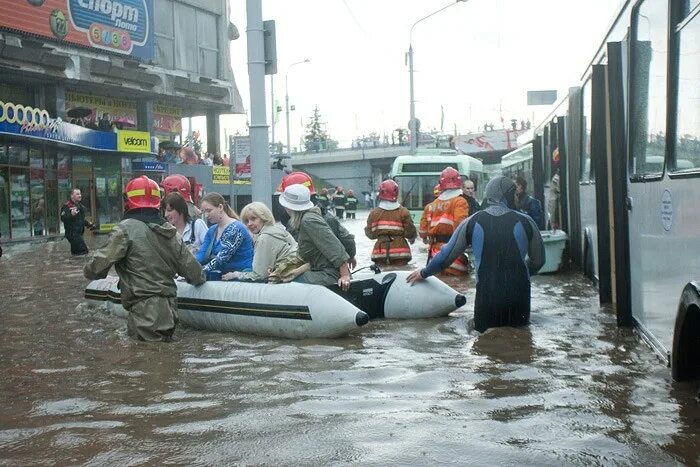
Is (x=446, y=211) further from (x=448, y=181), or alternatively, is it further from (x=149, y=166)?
(x=149, y=166)

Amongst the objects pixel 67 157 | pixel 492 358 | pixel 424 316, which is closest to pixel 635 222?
pixel 492 358

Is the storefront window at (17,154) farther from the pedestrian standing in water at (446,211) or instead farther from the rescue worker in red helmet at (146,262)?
the rescue worker in red helmet at (146,262)

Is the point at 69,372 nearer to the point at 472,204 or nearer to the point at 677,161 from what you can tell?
the point at 677,161

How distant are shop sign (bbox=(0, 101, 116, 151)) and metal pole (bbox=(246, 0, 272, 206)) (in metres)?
17.7

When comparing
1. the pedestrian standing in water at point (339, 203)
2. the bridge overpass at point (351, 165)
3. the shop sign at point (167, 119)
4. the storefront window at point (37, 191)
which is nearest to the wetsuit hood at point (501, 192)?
the storefront window at point (37, 191)

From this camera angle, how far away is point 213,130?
5078cm

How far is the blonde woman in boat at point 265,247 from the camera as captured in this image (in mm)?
9891

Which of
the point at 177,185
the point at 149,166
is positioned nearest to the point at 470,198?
the point at 177,185

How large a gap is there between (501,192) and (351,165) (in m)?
77.5

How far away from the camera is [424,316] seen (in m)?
10.3

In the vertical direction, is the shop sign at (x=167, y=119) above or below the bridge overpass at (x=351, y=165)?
above

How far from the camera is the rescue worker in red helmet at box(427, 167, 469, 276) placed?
1419cm

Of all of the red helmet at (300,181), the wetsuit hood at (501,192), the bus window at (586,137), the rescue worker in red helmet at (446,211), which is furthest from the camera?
the rescue worker in red helmet at (446,211)

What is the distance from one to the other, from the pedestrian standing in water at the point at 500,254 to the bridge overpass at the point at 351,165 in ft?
241
